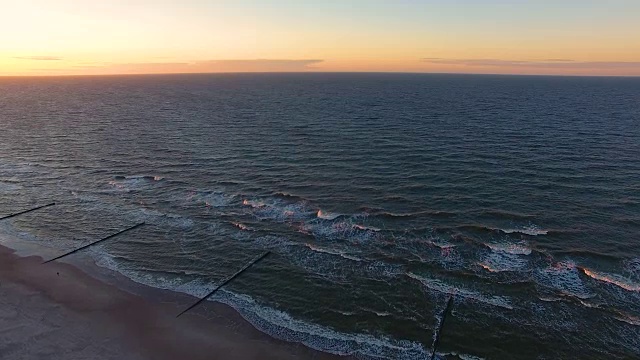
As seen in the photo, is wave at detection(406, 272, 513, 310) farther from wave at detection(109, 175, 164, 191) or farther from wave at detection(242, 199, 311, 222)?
wave at detection(109, 175, 164, 191)

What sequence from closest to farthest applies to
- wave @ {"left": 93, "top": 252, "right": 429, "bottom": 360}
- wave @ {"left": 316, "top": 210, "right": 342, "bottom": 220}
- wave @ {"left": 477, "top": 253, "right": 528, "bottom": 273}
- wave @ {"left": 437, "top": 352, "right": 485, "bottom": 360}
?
1. wave @ {"left": 437, "top": 352, "right": 485, "bottom": 360}
2. wave @ {"left": 93, "top": 252, "right": 429, "bottom": 360}
3. wave @ {"left": 477, "top": 253, "right": 528, "bottom": 273}
4. wave @ {"left": 316, "top": 210, "right": 342, "bottom": 220}

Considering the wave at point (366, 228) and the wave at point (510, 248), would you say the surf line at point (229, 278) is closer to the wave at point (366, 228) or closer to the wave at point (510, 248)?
the wave at point (366, 228)

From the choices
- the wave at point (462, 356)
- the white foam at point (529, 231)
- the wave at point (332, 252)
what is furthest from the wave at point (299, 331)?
the white foam at point (529, 231)

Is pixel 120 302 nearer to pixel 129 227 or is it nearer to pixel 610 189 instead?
pixel 129 227

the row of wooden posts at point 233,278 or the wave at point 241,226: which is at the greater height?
the wave at point 241,226

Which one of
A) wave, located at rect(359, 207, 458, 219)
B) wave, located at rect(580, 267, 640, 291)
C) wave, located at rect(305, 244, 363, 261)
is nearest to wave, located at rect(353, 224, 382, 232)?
wave, located at rect(359, 207, 458, 219)

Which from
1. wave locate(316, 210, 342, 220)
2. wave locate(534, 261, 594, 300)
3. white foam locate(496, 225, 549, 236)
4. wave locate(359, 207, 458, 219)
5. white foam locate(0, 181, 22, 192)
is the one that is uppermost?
white foam locate(0, 181, 22, 192)

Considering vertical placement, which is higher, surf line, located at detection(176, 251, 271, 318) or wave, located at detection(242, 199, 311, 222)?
wave, located at detection(242, 199, 311, 222)
